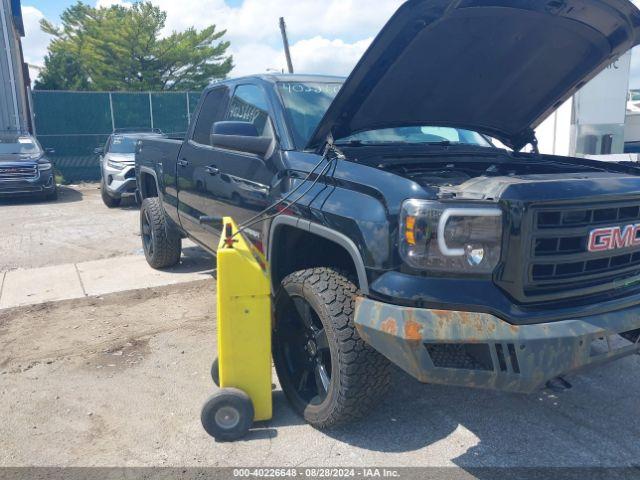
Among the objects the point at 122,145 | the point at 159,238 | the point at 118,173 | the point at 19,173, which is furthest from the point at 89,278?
the point at 19,173

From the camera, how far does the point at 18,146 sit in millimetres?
13562

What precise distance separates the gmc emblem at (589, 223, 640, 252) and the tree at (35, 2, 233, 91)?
32189 millimetres

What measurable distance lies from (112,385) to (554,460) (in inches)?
105

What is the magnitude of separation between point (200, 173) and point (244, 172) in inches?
39.0

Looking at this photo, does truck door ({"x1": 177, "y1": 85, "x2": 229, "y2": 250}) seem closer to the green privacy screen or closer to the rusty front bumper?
the rusty front bumper

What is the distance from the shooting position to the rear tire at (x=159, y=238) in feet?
20.7

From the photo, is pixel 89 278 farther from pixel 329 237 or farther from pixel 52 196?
pixel 52 196

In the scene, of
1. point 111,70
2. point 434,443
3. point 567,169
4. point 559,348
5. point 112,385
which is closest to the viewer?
point 559,348

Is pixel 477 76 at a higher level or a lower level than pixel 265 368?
higher

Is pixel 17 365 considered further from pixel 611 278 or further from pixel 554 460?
pixel 611 278

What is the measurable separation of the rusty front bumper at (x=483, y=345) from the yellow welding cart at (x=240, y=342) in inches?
28.8

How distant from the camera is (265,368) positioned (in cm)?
314

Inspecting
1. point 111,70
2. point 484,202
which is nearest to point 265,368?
point 484,202

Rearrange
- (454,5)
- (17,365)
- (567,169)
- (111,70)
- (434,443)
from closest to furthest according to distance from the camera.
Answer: (454,5)
(434,443)
(567,169)
(17,365)
(111,70)
